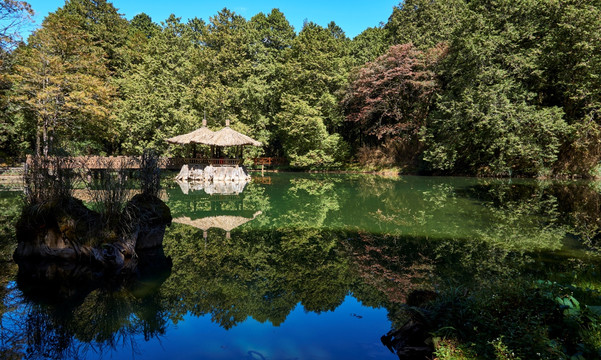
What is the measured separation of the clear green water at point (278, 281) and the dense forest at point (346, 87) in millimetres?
11012

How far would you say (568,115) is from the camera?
64.7ft

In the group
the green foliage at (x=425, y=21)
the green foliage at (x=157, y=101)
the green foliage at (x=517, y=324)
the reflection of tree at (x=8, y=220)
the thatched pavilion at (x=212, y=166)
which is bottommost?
the reflection of tree at (x=8, y=220)

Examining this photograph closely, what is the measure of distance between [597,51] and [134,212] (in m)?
23.4

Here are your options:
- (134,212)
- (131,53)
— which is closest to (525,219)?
(134,212)

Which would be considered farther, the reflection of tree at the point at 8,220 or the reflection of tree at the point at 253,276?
the reflection of tree at the point at 8,220

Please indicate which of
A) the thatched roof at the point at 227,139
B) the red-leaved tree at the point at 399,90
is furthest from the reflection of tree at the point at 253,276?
the red-leaved tree at the point at 399,90

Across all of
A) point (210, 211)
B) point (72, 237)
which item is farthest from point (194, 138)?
point (72, 237)

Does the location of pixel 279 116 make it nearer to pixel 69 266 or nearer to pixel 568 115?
pixel 568 115

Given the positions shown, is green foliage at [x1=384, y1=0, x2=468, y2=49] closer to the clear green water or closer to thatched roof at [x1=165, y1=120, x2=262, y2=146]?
thatched roof at [x1=165, y1=120, x2=262, y2=146]

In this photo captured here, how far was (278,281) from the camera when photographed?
4840 mm

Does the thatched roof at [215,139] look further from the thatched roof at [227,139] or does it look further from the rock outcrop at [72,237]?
the rock outcrop at [72,237]

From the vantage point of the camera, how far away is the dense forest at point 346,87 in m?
18.6

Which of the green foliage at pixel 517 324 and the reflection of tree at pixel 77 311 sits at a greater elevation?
the green foliage at pixel 517 324

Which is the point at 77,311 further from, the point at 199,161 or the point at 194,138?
the point at 199,161
